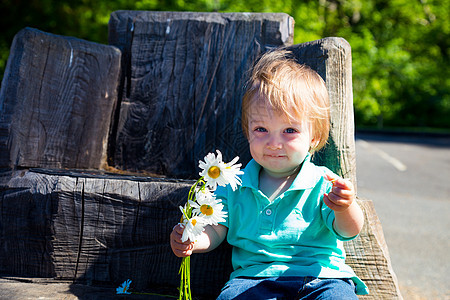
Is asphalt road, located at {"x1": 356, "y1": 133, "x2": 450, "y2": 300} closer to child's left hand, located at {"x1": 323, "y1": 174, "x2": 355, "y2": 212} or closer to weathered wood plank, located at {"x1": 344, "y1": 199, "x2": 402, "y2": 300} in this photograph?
weathered wood plank, located at {"x1": 344, "y1": 199, "x2": 402, "y2": 300}

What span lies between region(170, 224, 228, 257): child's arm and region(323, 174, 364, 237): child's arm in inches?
17.4

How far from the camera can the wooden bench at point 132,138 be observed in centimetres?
204

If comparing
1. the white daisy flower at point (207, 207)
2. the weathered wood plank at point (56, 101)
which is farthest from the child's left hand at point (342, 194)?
the weathered wood plank at point (56, 101)

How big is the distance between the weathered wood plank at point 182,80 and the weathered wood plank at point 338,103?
1.85 ft

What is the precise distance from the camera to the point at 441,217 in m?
5.70

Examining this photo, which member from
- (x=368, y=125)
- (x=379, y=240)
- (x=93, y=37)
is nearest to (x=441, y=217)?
(x=379, y=240)

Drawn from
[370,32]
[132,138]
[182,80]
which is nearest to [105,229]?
[132,138]

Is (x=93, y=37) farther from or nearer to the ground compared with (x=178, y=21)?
farther from the ground

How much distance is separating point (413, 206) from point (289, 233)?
16.2ft

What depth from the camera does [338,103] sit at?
7.01ft

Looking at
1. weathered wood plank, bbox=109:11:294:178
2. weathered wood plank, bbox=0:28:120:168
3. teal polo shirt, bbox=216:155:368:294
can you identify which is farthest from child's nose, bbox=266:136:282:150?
weathered wood plank, bbox=0:28:120:168

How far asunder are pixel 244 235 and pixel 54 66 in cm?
148

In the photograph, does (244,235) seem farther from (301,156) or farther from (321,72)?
(321,72)

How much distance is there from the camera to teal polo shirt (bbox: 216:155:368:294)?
1.77 metres
